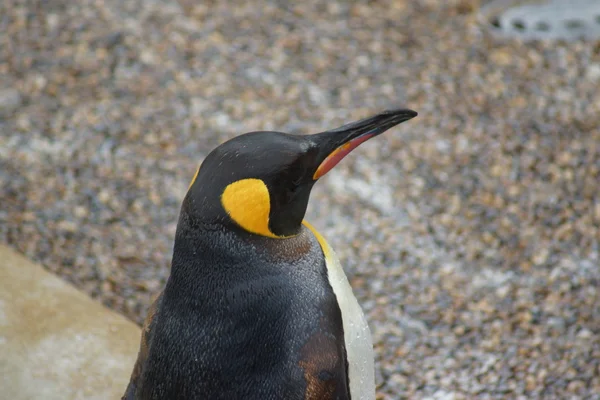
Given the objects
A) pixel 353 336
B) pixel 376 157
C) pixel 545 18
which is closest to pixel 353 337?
pixel 353 336

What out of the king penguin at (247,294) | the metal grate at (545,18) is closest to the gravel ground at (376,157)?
the metal grate at (545,18)

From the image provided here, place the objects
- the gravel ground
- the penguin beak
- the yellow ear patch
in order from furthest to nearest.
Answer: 1. the gravel ground
2. the penguin beak
3. the yellow ear patch

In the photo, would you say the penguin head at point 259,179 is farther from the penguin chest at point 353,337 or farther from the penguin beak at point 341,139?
the penguin chest at point 353,337

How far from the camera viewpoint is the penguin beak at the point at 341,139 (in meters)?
1.97

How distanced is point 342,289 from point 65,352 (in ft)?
3.63

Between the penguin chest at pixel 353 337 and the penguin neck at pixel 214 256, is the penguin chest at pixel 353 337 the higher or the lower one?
the lower one

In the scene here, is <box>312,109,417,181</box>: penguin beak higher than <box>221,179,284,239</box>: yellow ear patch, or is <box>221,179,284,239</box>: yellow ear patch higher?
<box>312,109,417,181</box>: penguin beak

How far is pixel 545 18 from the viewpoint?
189 inches

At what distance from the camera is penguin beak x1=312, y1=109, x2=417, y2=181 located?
6.47 ft

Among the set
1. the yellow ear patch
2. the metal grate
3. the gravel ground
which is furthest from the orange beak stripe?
the metal grate

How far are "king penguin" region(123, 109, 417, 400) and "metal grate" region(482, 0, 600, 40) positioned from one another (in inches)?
122

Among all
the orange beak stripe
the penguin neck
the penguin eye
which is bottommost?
the penguin neck

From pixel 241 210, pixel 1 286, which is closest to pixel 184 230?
pixel 241 210

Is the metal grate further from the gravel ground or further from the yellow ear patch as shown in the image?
the yellow ear patch
